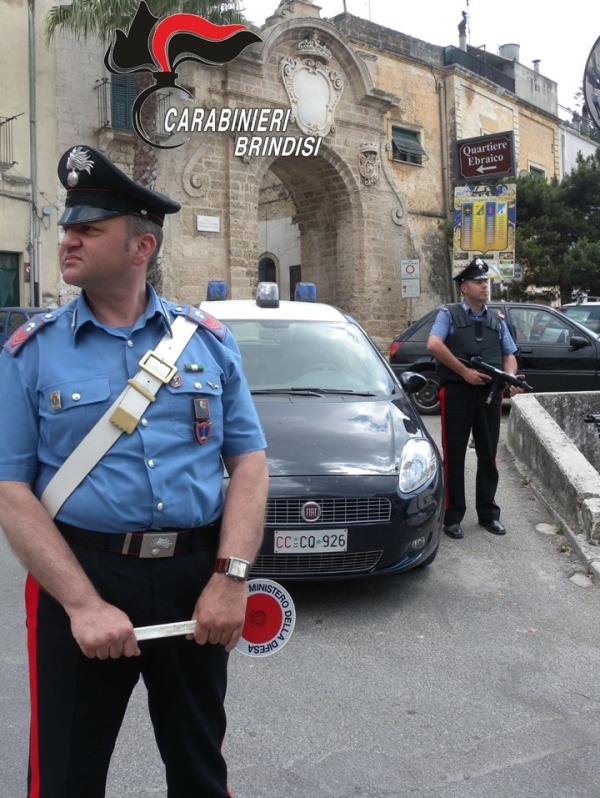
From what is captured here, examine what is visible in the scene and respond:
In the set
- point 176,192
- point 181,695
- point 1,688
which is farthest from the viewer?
point 176,192

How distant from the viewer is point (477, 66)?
30188mm

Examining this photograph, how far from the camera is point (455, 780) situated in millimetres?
2959

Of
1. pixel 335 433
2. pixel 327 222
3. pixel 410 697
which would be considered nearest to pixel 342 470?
pixel 335 433

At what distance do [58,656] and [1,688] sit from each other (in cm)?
206

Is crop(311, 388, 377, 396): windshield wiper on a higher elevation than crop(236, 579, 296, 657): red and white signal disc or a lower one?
higher

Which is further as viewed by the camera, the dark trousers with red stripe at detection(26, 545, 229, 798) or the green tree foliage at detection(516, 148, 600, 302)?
the green tree foliage at detection(516, 148, 600, 302)

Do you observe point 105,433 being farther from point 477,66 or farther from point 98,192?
point 477,66

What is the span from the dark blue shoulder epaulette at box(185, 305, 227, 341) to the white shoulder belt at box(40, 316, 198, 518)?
8.5 inches

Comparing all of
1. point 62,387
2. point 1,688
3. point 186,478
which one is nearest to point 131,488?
point 186,478

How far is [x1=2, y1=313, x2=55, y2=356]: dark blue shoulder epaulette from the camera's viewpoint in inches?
75.0

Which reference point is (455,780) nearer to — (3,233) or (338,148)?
(3,233)

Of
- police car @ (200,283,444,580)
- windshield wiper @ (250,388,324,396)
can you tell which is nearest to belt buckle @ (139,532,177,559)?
police car @ (200,283,444,580)

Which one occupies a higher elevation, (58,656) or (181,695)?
(58,656)

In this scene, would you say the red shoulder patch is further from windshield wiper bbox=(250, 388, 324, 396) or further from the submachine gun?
the submachine gun
